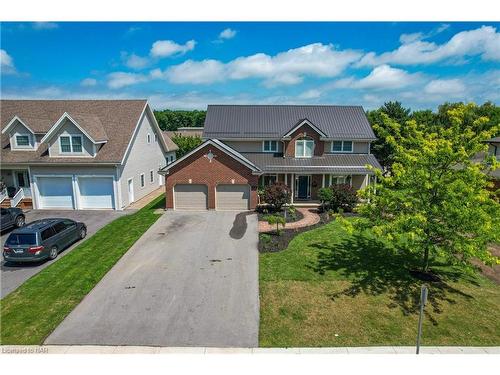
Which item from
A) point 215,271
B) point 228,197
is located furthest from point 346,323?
point 228,197

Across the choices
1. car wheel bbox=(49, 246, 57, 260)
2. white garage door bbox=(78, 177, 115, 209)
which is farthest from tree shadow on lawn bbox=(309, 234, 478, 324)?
white garage door bbox=(78, 177, 115, 209)

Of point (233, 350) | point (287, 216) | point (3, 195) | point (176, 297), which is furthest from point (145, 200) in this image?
point (233, 350)

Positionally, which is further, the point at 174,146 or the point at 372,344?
the point at 174,146

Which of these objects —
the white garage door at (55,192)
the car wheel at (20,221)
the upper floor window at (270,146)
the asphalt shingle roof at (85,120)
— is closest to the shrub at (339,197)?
the upper floor window at (270,146)

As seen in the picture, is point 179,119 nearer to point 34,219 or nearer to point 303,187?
point 303,187

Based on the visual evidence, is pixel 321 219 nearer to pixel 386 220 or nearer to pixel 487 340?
pixel 386 220

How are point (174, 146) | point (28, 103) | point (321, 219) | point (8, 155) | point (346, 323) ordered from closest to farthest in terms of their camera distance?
point (346, 323), point (321, 219), point (8, 155), point (28, 103), point (174, 146)

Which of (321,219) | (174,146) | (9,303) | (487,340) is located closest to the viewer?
(487,340)
